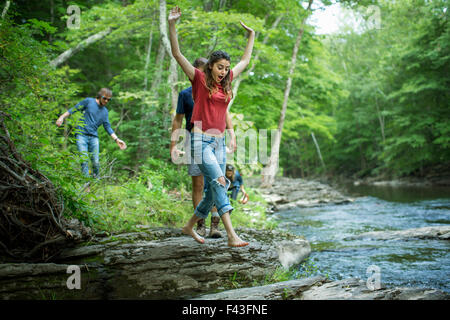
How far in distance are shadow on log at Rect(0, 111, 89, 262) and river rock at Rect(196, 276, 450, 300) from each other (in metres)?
1.55

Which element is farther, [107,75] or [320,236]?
[107,75]

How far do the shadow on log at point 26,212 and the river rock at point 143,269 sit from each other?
21 centimetres

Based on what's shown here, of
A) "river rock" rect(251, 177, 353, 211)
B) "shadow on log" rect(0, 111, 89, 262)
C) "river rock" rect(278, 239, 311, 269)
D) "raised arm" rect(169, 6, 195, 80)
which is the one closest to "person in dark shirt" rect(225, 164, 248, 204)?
"river rock" rect(278, 239, 311, 269)

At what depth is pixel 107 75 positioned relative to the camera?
1464 centimetres

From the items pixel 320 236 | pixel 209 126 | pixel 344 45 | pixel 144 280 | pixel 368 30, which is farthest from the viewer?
pixel 344 45

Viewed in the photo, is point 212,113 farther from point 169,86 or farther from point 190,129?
point 169,86

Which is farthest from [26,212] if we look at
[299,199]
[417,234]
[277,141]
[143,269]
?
[277,141]

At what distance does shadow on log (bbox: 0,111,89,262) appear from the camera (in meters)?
2.91

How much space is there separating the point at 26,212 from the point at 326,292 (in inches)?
114

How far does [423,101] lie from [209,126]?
25.0m

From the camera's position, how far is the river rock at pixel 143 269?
106 inches

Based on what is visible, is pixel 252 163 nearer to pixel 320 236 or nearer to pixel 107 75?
pixel 320 236

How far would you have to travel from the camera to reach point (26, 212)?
300 centimetres
